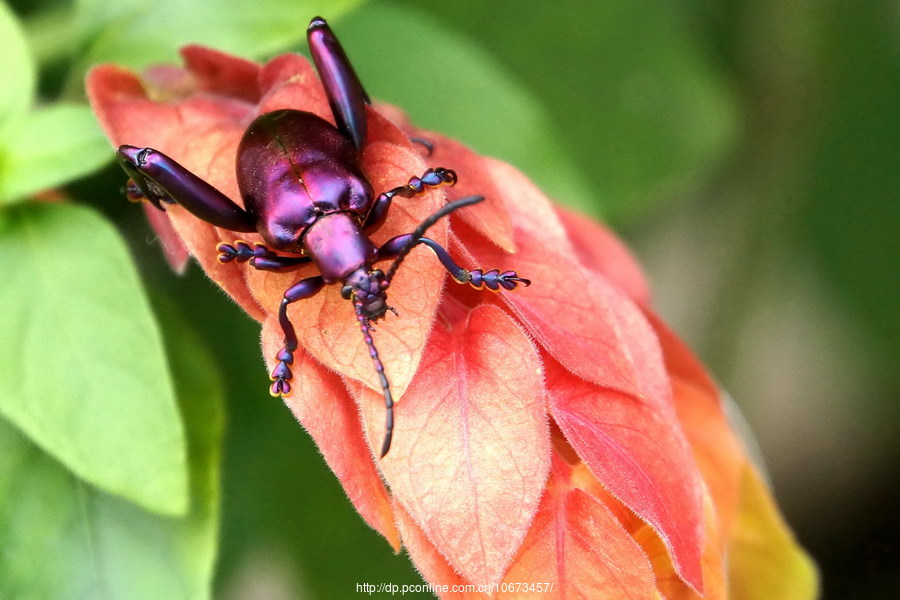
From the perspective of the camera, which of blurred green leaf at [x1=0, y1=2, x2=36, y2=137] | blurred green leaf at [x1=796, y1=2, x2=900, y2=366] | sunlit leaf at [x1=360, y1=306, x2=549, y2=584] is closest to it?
sunlit leaf at [x1=360, y1=306, x2=549, y2=584]

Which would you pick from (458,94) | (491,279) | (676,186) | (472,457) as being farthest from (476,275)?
(676,186)

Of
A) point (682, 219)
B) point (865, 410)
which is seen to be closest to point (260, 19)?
point (682, 219)

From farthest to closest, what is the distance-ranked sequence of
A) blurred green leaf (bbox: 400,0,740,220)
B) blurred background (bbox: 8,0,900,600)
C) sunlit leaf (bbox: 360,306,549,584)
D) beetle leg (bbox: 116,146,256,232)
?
blurred green leaf (bbox: 400,0,740,220) < blurred background (bbox: 8,0,900,600) < beetle leg (bbox: 116,146,256,232) < sunlit leaf (bbox: 360,306,549,584)

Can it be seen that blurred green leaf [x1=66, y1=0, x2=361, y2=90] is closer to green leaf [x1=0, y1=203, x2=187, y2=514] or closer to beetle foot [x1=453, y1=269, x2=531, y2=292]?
green leaf [x1=0, y1=203, x2=187, y2=514]

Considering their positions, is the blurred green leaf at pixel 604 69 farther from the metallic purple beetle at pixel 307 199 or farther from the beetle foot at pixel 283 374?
the beetle foot at pixel 283 374

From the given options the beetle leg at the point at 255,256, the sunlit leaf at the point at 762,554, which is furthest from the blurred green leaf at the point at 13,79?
the sunlit leaf at the point at 762,554

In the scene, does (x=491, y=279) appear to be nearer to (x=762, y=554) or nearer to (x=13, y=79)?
(x=762, y=554)

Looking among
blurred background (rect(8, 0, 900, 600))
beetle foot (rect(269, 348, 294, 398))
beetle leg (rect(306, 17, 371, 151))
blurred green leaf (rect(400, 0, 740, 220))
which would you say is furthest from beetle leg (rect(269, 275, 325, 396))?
blurred green leaf (rect(400, 0, 740, 220))
